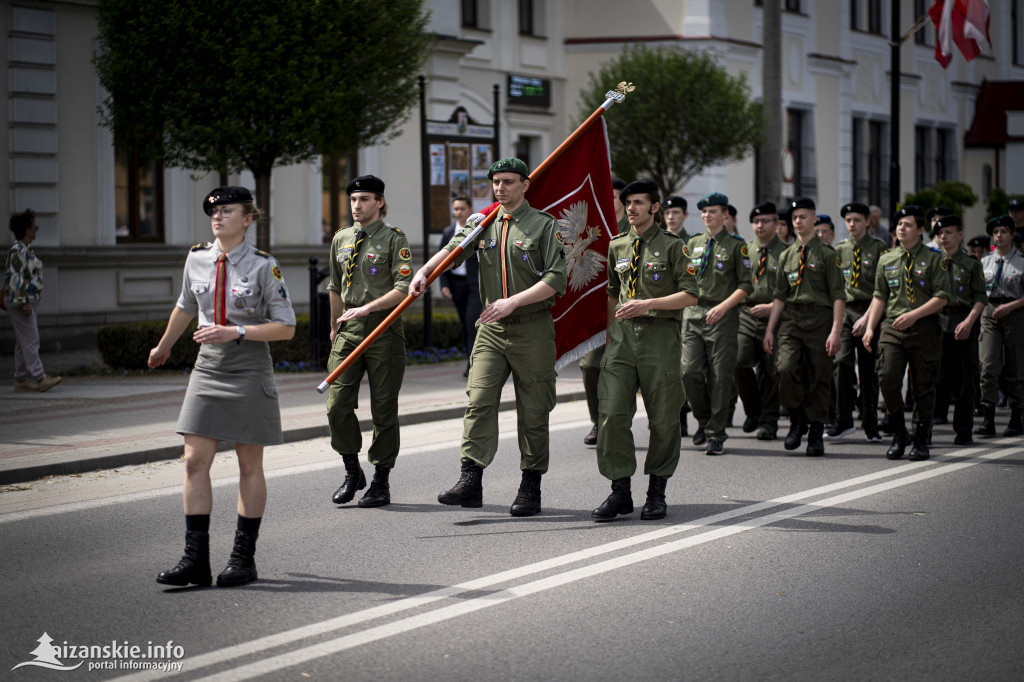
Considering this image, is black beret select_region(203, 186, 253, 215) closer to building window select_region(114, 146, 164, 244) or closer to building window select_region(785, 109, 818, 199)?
building window select_region(114, 146, 164, 244)

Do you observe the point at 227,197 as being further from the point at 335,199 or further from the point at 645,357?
the point at 335,199

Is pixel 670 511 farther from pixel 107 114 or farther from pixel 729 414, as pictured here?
pixel 107 114

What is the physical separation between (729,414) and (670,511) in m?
3.66

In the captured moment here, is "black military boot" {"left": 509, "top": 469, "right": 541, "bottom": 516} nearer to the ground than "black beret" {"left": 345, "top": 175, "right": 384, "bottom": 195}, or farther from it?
nearer to the ground

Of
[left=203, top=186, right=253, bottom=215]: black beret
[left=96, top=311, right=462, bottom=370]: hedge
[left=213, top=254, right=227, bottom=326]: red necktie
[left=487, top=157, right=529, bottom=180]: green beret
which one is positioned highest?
[left=487, top=157, right=529, bottom=180]: green beret

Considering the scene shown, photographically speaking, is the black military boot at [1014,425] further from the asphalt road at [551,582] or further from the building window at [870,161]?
the building window at [870,161]

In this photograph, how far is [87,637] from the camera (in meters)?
5.22

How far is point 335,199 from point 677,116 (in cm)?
693

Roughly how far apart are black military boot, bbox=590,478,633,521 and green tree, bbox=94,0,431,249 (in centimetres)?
982

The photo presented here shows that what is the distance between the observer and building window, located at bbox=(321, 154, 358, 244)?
2444 cm

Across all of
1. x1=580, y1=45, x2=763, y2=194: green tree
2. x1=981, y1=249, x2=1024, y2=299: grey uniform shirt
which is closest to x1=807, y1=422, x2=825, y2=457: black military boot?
x1=981, y1=249, x2=1024, y2=299: grey uniform shirt

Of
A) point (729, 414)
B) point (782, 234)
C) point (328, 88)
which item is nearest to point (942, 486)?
point (729, 414)

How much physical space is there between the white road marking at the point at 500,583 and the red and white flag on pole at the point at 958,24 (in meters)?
14.3

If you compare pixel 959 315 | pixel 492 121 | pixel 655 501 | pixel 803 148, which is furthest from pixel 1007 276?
pixel 803 148
